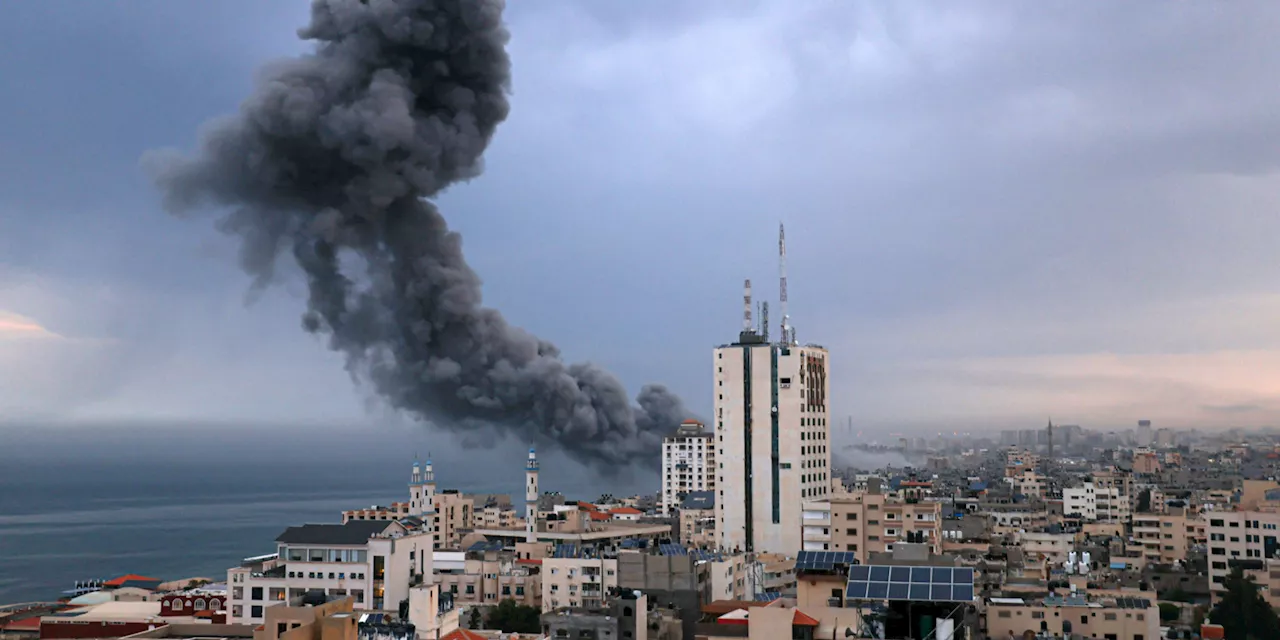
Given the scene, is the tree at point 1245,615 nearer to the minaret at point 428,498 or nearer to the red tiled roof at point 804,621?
A: the red tiled roof at point 804,621

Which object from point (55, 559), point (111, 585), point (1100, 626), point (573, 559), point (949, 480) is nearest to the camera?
point (1100, 626)

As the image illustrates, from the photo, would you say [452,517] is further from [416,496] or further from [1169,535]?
[1169,535]

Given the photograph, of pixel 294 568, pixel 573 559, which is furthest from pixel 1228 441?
pixel 294 568

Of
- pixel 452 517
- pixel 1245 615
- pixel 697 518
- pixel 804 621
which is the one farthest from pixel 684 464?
pixel 804 621

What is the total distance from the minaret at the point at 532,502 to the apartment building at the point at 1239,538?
1046 inches

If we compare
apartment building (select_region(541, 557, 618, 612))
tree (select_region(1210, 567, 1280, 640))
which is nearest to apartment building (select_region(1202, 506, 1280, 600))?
tree (select_region(1210, 567, 1280, 640))

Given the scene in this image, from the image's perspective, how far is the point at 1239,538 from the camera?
42.2 m

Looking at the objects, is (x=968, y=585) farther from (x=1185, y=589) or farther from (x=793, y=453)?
(x=1185, y=589)

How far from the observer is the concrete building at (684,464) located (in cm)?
7394

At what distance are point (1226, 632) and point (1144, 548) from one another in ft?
54.8

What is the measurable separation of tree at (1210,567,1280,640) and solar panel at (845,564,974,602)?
20270 millimetres

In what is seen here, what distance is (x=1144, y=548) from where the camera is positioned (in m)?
49.8

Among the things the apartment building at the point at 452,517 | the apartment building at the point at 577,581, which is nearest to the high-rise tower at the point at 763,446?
the apartment building at the point at 577,581

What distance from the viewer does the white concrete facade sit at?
145ft
